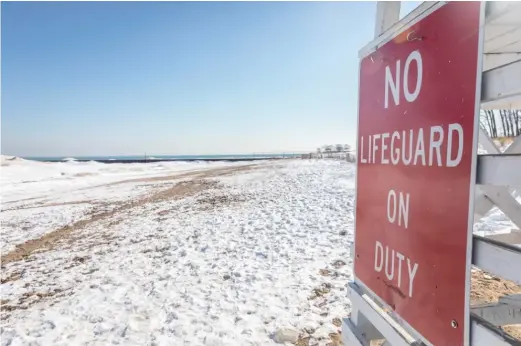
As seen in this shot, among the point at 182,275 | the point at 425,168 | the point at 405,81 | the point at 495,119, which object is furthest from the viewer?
the point at 182,275

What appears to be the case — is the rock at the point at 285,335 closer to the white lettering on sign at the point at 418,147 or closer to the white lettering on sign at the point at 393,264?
the white lettering on sign at the point at 393,264

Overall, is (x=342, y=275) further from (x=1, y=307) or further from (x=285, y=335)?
A: (x=1, y=307)

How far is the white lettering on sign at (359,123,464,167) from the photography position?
1248mm

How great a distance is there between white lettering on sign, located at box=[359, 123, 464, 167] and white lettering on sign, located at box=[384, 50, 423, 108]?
17cm

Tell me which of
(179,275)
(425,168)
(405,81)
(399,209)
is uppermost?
(405,81)

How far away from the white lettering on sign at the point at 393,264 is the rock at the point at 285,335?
1677mm

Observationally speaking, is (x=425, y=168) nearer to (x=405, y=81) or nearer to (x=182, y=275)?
(x=405, y=81)

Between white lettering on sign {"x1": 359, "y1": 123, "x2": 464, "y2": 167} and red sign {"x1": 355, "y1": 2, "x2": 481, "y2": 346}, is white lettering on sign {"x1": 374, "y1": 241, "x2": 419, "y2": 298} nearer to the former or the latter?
red sign {"x1": 355, "y1": 2, "x2": 481, "y2": 346}

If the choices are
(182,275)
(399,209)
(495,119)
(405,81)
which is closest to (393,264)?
(399,209)

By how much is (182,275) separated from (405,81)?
4.21m

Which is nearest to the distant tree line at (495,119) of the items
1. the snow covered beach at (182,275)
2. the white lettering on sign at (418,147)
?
the white lettering on sign at (418,147)

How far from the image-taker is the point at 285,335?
312cm

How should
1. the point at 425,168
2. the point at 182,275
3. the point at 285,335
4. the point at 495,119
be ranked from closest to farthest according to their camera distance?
the point at 425,168, the point at 285,335, the point at 495,119, the point at 182,275

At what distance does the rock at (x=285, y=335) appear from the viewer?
10.1 ft
